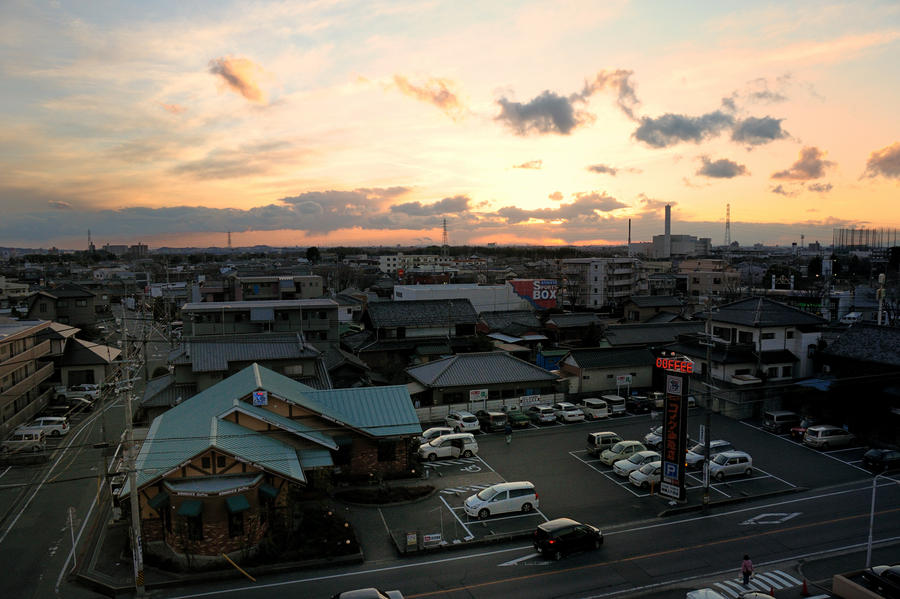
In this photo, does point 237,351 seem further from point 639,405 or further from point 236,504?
point 639,405

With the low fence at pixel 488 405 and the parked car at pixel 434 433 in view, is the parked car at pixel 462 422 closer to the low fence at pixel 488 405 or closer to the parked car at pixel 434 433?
the low fence at pixel 488 405

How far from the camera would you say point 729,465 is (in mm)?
21203

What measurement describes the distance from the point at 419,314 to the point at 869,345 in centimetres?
2914

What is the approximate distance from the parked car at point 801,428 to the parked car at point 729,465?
→ 5.86 m

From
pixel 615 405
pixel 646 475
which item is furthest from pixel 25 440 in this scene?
pixel 615 405

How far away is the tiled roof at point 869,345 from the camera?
27125mm

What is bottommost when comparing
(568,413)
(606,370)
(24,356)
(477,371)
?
(568,413)

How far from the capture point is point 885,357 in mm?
27031

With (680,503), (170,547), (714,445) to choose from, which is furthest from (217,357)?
(714,445)

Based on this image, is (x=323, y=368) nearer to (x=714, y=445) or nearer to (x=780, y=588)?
(x=714, y=445)

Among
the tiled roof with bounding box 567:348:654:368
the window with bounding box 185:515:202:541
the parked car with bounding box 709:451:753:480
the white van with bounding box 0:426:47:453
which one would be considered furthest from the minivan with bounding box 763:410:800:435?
the white van with bounding box 0:426:47:453

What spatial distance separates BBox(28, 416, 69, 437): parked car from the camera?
88.9ft

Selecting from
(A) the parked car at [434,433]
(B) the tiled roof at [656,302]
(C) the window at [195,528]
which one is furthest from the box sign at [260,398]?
(B) the tiled roof at [656,302]

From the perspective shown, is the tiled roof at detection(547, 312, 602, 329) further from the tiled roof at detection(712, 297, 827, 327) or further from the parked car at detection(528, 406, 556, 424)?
the parked car at detection(528, 406, 556, 424)
